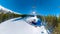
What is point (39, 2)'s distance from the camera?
3.79ft

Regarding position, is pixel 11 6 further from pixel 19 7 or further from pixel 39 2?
pixel 39 2

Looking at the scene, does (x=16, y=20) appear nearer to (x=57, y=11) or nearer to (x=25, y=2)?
(x=25, y=2)

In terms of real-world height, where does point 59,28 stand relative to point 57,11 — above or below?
below

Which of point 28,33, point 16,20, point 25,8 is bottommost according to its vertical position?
point 28,33

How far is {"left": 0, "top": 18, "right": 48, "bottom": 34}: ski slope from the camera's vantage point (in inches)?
45.2

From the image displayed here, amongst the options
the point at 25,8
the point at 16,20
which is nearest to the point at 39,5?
the point at 25,8

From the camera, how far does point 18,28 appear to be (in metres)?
1.17

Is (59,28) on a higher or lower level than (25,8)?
lower

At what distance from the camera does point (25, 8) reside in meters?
1.16

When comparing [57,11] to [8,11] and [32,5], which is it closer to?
[32,5]

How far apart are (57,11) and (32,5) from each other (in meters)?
0.23

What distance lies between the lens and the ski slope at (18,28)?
1.15 m

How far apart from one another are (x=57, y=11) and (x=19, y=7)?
0.34 meters

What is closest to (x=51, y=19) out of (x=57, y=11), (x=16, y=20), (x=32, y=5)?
(x=57, y=11)
